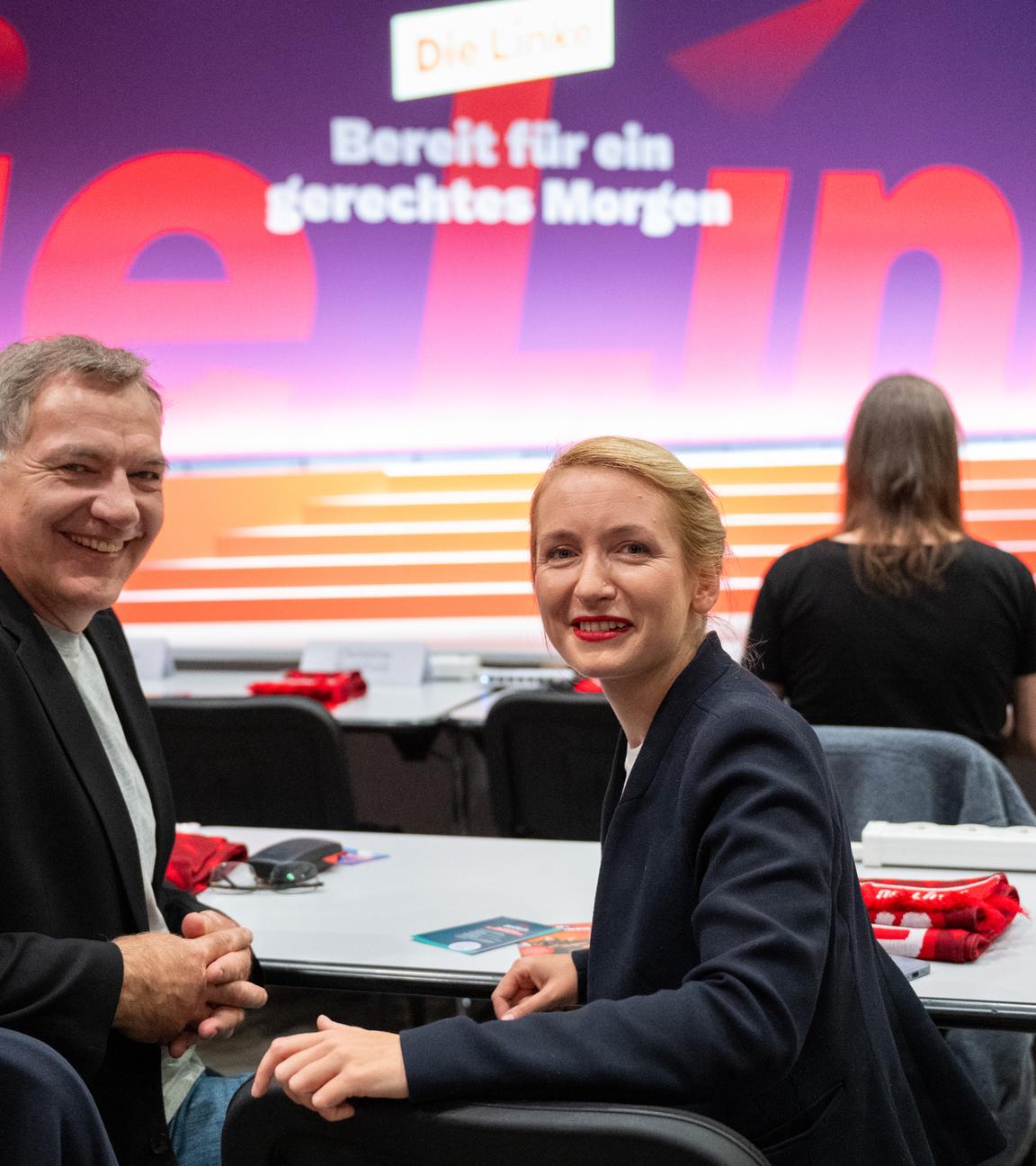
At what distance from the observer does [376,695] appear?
4.28 metres

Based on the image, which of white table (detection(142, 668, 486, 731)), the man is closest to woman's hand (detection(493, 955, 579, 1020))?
the man

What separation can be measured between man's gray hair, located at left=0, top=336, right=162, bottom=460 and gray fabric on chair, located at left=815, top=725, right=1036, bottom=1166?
1293mm

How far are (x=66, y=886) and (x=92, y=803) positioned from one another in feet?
0.33

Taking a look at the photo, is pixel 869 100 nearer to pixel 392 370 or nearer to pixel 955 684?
pixel 392 370

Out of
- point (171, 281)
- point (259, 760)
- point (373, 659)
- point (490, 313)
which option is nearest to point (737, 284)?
point (490, 313)

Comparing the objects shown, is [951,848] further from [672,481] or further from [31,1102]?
[31,1102]

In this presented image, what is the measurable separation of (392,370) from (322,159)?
755 millimetres

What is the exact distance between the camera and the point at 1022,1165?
91.0 inches

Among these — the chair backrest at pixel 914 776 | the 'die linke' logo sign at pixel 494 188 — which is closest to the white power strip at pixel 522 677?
the 'die linke' logo sign at pixel 494 188

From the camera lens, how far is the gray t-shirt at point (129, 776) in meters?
1.84

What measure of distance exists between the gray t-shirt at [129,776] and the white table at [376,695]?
1471 mm

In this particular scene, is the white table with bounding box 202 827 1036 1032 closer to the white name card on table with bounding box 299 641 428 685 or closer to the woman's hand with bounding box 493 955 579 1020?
the woman's hand with bounding box 493 955 579 1020

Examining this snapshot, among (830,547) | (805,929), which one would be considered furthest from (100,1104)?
(830,547)

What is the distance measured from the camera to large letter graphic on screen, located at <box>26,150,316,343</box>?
4832 mm
